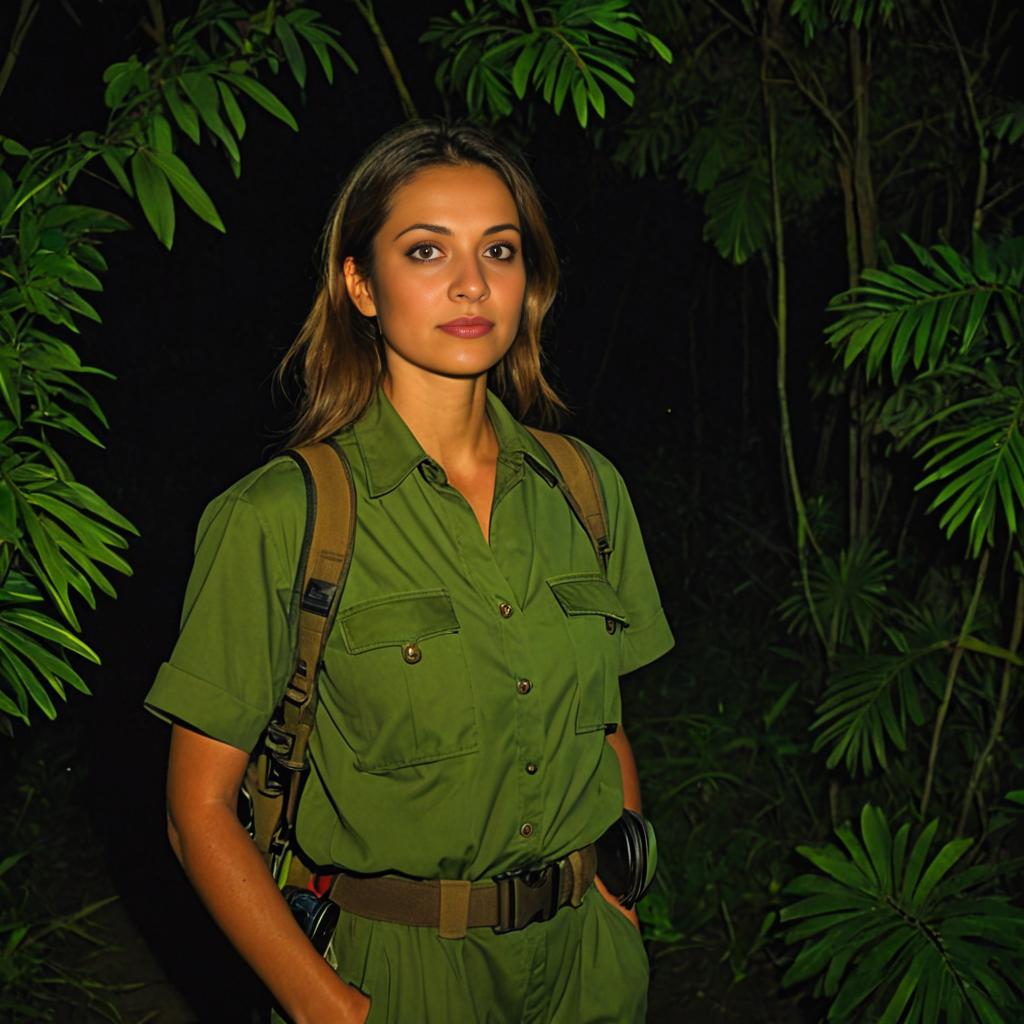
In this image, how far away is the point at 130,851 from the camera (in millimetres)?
4270

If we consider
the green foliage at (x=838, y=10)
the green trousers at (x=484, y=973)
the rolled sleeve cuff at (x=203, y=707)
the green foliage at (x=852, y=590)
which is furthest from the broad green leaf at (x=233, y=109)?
the green foliage at (x=852, y=590)

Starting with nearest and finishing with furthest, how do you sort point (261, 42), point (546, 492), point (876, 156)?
point (546, 492)
point (261, 42)
point (876, 156)

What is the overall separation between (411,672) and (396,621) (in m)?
0.06

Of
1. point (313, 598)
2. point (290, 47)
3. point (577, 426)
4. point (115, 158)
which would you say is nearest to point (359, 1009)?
point (313, 598)

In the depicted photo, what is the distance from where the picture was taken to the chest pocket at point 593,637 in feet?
5.76

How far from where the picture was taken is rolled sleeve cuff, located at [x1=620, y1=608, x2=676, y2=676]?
2.01 metres

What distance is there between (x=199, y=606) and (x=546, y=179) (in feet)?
13.9

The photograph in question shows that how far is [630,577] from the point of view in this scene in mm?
1981

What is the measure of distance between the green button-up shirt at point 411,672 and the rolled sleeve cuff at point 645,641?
0.74ft

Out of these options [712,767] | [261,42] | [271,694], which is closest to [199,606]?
[271,694]

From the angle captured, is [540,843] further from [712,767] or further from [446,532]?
[712,767]

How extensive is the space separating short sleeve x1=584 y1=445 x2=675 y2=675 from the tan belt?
0.36m

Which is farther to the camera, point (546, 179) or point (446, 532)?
point (546, 179)

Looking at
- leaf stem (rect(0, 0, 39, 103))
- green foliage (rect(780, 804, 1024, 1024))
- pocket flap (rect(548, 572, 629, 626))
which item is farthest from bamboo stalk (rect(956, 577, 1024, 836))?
leaf stem (rect(0, 0, 39, 103))
